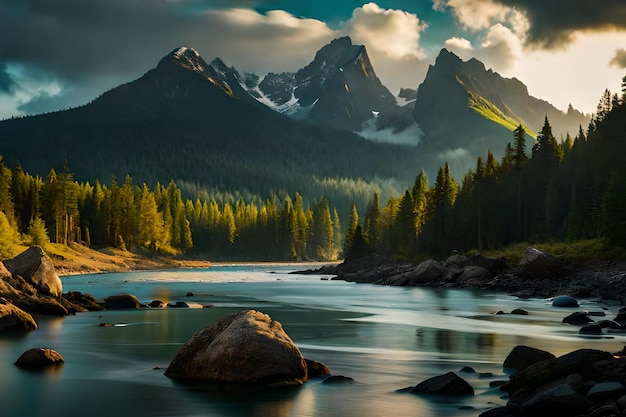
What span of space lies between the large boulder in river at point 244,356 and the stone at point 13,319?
17.4 meters

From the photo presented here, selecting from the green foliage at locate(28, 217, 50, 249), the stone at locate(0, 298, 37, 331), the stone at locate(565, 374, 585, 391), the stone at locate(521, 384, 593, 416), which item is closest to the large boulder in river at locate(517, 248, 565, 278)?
the stone at locate(0, 298, 37, 331)

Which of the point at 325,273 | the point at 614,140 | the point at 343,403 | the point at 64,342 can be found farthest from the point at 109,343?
the point at 325,273

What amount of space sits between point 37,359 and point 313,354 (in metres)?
11.3

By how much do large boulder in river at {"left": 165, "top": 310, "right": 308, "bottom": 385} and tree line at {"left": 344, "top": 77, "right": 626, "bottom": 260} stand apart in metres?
64.8

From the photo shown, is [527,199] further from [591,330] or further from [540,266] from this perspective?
[591,330]

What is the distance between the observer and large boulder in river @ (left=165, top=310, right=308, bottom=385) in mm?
22844

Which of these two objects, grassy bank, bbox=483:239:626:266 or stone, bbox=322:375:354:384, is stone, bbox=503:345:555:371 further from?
grassy bank, bbox=483:239:626:266

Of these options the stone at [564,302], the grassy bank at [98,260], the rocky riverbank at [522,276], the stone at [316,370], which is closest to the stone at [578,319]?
the stone at [564,302]

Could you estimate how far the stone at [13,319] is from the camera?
37.8 metres

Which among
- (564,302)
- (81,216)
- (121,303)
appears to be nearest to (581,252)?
(564,302)

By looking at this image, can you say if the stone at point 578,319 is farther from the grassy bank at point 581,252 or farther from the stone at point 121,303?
the grassy bank at point 581,252

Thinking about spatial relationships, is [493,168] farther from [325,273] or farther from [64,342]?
[64,342]

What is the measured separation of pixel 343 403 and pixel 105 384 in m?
8.60

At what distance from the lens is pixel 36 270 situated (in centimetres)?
4753
